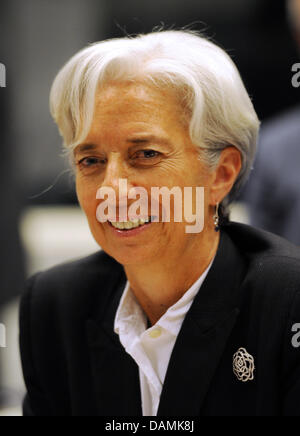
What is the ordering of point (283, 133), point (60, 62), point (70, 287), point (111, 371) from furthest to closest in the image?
point (60, 62)
point (283, 133)
point (70, 287)
point (111, 371)

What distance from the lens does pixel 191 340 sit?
4.64ft

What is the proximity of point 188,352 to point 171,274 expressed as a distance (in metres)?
0.17

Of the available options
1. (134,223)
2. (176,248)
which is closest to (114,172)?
(134,223)

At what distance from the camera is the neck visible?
1.42m

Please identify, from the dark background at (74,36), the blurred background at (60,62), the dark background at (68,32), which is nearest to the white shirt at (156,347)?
the blurred background at (60,62)

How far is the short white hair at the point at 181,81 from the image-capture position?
4.25 ft

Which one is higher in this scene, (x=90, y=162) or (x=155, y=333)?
(x=90, y=162)

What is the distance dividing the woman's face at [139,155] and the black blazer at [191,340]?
19cm

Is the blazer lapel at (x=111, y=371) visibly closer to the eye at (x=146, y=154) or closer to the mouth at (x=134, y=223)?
the mouth at (x=134, y=223)

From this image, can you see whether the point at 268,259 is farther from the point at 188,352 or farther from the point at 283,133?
the point at 283,133

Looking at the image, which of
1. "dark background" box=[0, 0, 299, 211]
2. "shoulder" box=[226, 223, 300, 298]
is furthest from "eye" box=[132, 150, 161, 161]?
"dark background" box=[0, 0, 299, 211]

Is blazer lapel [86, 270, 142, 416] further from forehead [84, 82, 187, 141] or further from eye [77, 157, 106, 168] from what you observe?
forehead [84, 82, 187, 141]
